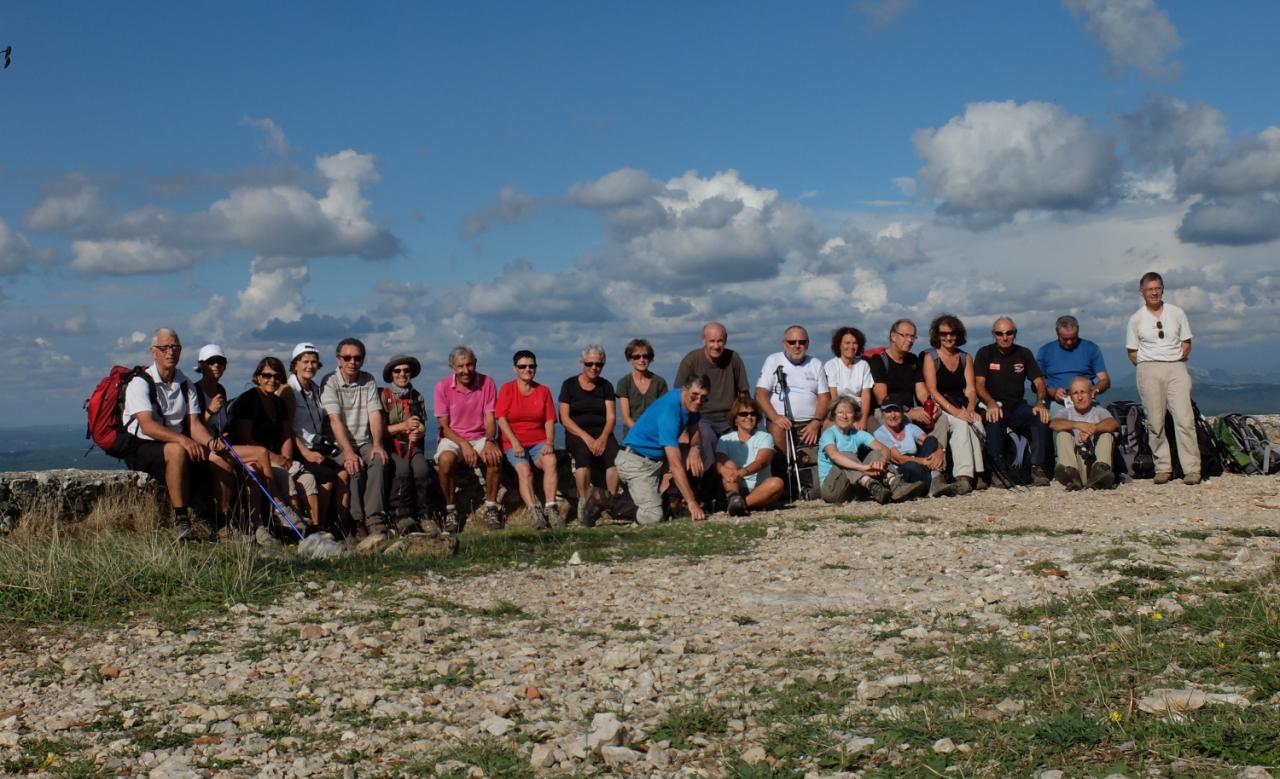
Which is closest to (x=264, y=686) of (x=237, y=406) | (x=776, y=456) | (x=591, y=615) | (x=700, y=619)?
(x=591, y=615)

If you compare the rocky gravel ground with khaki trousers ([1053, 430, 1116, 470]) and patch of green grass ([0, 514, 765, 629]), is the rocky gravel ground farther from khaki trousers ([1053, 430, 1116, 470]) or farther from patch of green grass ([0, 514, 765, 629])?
khaki trousers ([1053, 430, 1116, 470])

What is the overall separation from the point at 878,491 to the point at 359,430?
5.31 metres

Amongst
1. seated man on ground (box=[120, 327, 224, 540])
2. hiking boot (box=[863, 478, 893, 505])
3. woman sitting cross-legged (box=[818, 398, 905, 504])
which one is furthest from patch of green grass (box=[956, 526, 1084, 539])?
seated man on ground (box=[120, 327, 224, 540])

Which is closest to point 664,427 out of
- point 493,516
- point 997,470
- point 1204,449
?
point 493,516

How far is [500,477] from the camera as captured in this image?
12156mm

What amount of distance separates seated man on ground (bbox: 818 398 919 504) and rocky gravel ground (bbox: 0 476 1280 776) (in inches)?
114

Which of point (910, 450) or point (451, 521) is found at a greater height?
point (910, 450)

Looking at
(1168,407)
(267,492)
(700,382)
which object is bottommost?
(1168,407)

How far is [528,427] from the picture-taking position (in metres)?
12.1

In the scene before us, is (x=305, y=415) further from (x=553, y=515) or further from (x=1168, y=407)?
(x=1168, y=407)

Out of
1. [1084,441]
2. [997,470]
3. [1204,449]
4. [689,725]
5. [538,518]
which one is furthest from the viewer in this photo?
[1204,449]

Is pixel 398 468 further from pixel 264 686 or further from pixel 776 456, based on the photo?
pixel 264 686

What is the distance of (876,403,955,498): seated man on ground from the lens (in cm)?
1234

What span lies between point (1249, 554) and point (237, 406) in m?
8.45
